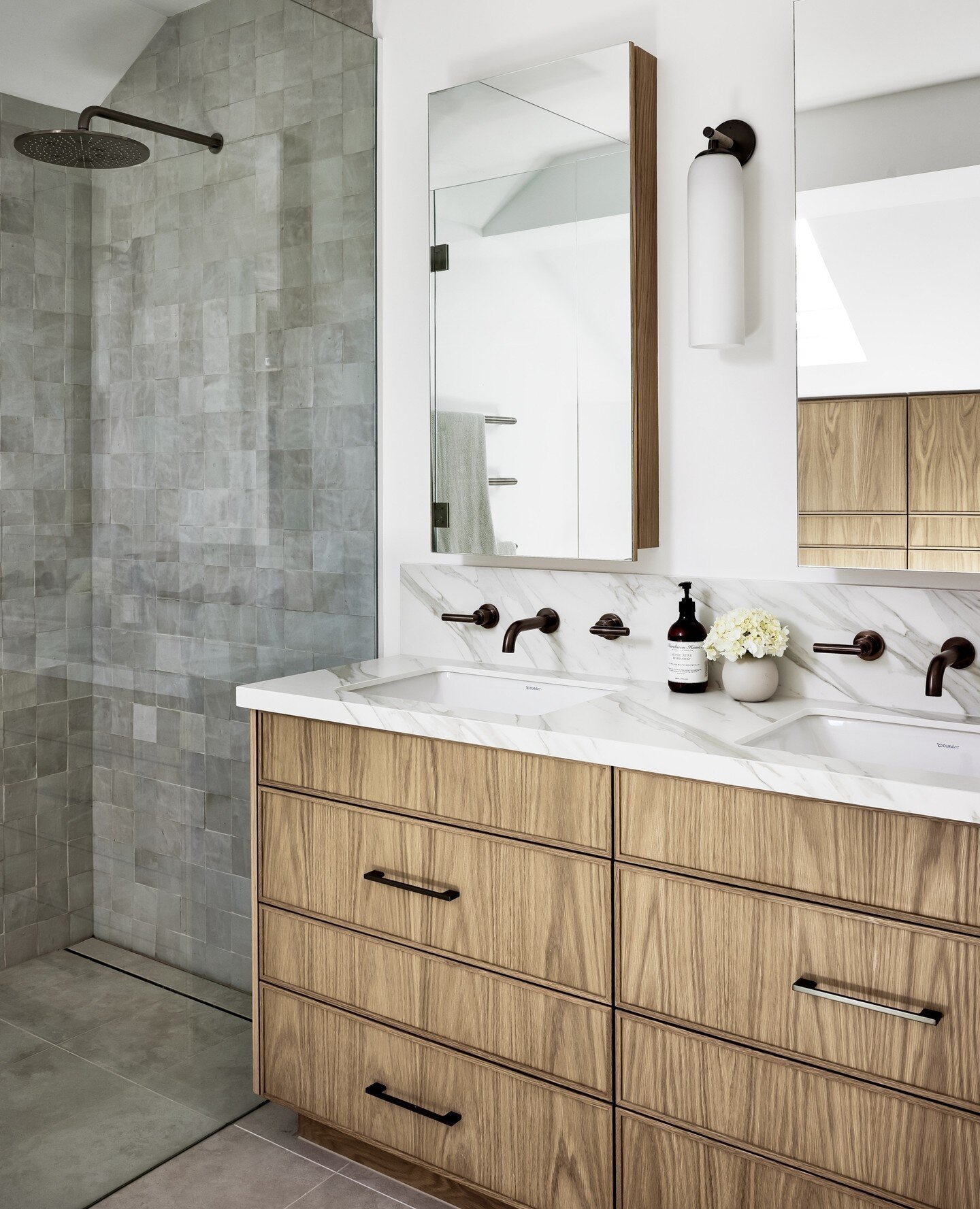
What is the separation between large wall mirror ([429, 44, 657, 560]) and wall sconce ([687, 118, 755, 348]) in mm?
145

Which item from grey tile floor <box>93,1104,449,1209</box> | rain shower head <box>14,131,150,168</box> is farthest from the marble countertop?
rain shower head <box>14,131,150,168</box>

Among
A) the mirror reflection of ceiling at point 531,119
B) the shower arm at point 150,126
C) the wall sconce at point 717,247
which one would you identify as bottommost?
the wall sconce at point 717,247

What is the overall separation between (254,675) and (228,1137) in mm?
949

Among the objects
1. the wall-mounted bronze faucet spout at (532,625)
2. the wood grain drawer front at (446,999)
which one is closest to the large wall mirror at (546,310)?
the wall-mounted bronze faucet spout at (532,625)

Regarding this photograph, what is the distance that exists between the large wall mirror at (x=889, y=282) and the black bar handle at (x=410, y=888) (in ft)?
2.85

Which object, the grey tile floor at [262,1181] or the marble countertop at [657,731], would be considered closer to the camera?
the marble countertop at [657,731]

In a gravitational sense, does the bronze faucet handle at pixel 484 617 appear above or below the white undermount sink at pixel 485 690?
above

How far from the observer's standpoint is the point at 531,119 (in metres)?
2.17

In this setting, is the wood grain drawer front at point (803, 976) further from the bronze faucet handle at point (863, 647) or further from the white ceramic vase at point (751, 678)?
the bronze faucet handle at point (863, 647)

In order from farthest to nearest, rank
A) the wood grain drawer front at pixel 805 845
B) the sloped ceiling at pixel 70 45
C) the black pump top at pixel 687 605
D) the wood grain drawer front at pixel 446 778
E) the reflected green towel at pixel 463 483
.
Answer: the reflected green towel at pixel 463 483, the black pump top at pixel 687 605, the sloped ceiling at pixel 70 45, the wood grain drawer front at pixel 446 778, the wood grain drawer front at pixel 805 845

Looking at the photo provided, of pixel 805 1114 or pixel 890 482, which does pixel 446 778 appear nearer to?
pixel 805 1114

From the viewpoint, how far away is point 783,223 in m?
1.94

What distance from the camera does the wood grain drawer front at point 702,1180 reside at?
1457mm

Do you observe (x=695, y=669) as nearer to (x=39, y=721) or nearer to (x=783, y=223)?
(x=783, y=223)
